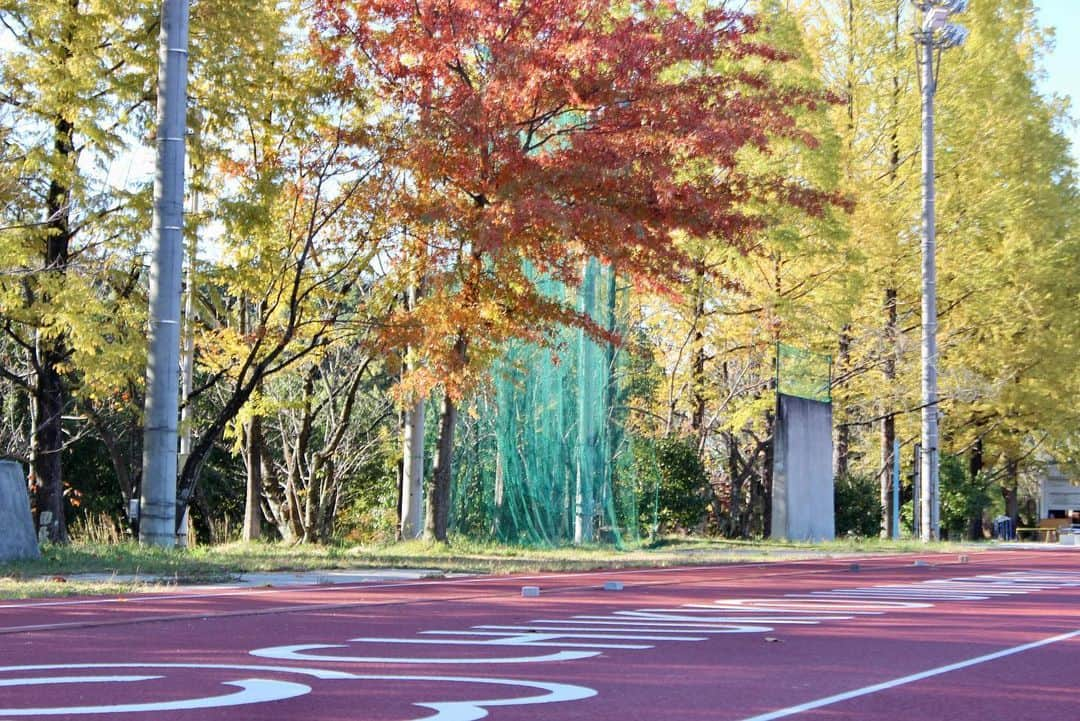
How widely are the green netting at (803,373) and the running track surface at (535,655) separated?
45.8 feet

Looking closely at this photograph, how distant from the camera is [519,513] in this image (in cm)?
2472

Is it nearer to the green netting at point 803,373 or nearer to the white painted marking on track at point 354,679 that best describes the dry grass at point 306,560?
the green netting at point 803,373

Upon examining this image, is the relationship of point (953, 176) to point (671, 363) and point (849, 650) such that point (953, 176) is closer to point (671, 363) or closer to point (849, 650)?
point (671, 363)

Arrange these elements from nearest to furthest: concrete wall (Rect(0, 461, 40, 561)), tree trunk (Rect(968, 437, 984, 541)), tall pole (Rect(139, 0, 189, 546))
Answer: concrete wall (Rect(0, 461, 40, 561)), tall pole (Rect(139, 0, 189, 546)), tree trunk (Rect(968, 437, 984, 541))

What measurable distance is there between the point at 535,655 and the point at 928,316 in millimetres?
23760

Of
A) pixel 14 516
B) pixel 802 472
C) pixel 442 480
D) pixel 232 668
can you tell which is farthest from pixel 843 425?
pixel 232 668

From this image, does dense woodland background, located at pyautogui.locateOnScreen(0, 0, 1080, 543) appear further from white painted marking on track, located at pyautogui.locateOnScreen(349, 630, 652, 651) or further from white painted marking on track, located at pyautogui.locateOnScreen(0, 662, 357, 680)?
white painted marking on track, located at pyautogui.locateOnScreen(0, 662, 357, 680)

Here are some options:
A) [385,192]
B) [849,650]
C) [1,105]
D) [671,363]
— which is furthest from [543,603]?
[671,363]

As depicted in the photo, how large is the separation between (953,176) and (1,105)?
2288cm

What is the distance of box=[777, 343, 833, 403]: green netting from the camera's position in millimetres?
29000

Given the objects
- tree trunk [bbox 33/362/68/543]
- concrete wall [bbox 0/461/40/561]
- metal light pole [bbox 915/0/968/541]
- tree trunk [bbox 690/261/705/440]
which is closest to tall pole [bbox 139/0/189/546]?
concrete wall [bbox 0/461/40/561]

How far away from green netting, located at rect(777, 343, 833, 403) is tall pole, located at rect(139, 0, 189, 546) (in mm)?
14346

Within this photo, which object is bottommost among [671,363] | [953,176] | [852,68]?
[671,363]

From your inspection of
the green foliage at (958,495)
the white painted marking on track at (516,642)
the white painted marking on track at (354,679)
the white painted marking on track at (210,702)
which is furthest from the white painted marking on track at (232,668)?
the green foliage at (958,495)
